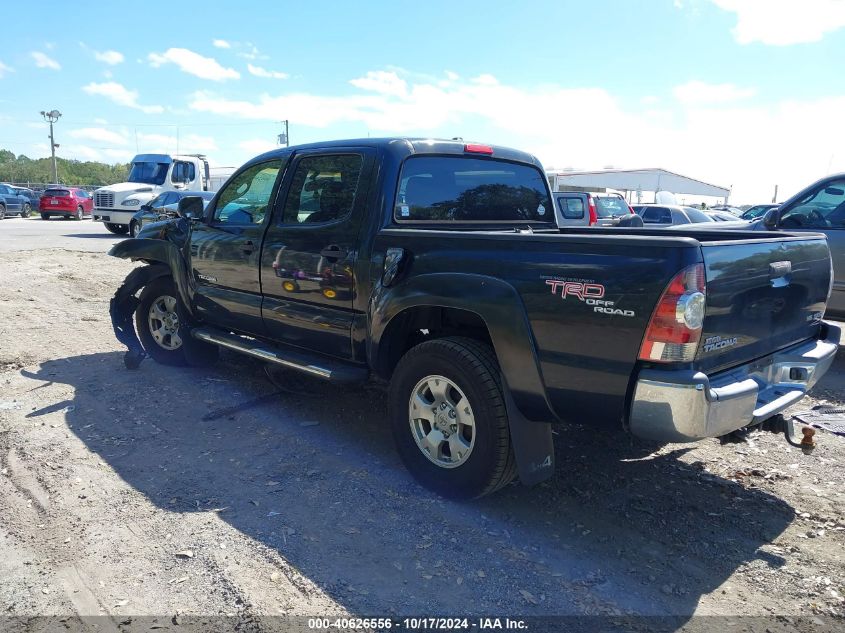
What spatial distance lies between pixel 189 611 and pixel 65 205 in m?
32.4

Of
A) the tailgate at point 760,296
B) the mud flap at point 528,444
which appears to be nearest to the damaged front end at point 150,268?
the mud flap at point 528,444

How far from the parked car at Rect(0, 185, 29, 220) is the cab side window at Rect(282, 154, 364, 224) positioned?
101 feet

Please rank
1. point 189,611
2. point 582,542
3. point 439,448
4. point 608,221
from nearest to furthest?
point 189,611
point 582,542
point 439,448
point 608,221

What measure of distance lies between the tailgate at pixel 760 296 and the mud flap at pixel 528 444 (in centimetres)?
89

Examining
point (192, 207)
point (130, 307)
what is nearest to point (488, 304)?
point (192, 207)

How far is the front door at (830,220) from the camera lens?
6.74m

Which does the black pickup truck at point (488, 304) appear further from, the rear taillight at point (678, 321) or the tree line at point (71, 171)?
the tree line at point (71, 171)

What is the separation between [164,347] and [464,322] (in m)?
3.73

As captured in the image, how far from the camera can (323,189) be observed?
14.8ft

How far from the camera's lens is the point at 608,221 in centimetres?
1536

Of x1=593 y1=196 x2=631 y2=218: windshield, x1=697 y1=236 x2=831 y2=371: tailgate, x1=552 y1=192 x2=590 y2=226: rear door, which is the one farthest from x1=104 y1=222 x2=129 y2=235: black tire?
x1=697 y1=236 x2=831 y2=371: tailgate

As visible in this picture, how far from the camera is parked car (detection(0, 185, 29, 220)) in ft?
96.9

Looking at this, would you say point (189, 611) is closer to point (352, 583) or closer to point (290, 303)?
point (352, 583)

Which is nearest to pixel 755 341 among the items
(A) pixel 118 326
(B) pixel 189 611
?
(B) pixel 189 611
